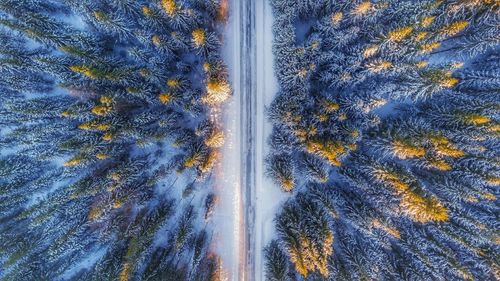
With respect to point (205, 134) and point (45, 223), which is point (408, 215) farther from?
point (45, 223)

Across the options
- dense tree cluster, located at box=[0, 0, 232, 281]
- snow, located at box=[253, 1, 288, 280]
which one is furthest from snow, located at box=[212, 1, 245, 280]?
snow, located at box=[253, 1, 288, 280]

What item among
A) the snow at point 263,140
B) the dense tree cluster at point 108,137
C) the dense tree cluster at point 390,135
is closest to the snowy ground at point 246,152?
the snow at point 263,140

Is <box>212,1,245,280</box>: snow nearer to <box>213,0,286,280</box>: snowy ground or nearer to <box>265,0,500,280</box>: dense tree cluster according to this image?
<box>213,0,286,280</box>: snowy ground

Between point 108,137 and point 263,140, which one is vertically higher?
point 263,140

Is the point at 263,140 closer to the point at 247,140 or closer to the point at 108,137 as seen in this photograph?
the point at 247,140

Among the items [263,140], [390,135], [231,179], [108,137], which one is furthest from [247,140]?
[390,135]

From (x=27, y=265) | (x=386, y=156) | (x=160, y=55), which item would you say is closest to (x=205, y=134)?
(x=160, y=55)

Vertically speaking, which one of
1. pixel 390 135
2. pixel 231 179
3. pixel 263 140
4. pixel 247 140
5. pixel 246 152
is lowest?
pixel 390 135
